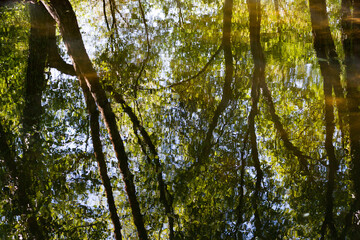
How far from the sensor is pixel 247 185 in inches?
150

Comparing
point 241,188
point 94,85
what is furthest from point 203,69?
point 241,188

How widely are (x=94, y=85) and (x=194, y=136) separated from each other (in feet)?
6.42

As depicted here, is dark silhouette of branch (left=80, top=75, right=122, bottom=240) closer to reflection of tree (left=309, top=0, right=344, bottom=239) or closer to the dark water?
the dark water

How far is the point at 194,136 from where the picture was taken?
15.6 ft

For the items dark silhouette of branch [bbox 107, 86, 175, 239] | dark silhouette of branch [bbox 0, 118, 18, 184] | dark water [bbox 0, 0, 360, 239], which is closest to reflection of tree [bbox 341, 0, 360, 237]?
dark water [bbox 0, 0, 360, 239]

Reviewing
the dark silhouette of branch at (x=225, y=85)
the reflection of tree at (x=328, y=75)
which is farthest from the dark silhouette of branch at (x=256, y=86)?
the reflection of tree at (x=328, y=75)

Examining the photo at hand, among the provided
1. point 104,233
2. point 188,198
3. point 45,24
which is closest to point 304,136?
point 188,198

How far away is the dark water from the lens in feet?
11.4

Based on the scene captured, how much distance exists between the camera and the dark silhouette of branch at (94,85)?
3.74 m

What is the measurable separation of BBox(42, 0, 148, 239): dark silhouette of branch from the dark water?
0.05 meters

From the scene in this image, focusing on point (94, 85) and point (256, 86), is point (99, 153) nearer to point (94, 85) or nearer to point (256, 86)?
point (94, 85)

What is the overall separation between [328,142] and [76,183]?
2765 mm

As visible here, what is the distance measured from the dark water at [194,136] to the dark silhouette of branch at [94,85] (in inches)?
1.8

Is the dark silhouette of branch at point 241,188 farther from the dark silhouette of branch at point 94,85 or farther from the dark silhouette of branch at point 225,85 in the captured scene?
the dark silhouette of branch at point 94,85
